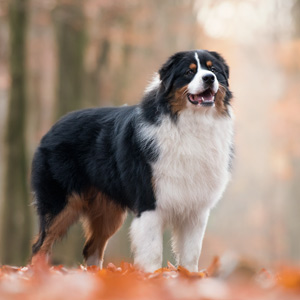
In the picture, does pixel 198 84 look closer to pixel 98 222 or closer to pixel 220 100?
pixel 220 100

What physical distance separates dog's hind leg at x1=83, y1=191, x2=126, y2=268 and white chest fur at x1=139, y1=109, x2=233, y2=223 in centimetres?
116

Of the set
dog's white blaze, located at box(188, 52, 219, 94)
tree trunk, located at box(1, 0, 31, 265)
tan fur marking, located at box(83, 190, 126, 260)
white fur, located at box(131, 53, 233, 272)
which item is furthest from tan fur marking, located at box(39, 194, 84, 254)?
tree trunk, located at box(1, 0, 31, 265)

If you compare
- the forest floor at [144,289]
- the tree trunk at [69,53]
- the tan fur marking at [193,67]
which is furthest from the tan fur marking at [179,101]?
the tree trunk at [69,53]

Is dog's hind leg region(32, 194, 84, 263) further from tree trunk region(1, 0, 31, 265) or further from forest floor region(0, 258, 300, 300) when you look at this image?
tree trunk region(1, 0, 31, 265)

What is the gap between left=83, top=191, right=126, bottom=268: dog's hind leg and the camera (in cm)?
767

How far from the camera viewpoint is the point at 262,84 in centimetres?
2922

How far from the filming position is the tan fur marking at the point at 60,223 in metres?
7.46

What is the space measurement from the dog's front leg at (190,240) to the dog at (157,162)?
11 mm

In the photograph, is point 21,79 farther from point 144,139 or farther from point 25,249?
point 144,139

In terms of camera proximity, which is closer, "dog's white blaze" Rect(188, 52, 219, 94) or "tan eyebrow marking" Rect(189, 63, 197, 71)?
"dog's white blaze" Rect(188, 52, 219, 94)

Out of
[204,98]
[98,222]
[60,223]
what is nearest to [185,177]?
[204,98]

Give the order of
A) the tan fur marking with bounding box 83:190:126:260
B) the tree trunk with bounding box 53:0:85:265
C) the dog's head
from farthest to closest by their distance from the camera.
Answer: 1. the tree trunk with bounding box 53:0:85:265
2. the tan fur marking with bounding box 83:190:126:260
3. the dog's head

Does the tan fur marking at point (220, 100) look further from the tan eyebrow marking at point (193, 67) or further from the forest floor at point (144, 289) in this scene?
the forest floor at point (144, 289)

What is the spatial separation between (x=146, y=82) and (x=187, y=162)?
1046cm
